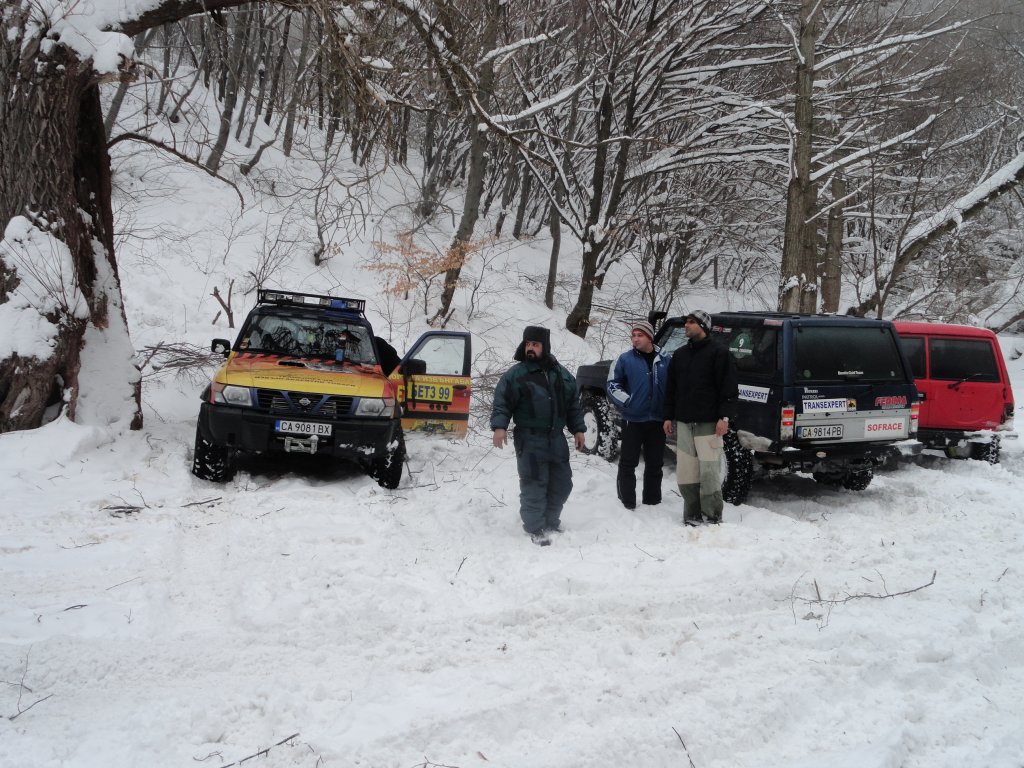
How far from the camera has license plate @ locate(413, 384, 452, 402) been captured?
28.7ft

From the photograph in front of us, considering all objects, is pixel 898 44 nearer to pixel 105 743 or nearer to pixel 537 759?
pixel 537 759

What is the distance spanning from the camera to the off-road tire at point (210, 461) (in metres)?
6.66

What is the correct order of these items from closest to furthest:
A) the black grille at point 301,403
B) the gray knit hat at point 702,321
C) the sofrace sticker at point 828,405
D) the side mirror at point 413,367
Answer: the gray knit hat at point 702,321 → the black grille at point 301,403 → the sofrace sticker at point 828,405 → the side mirror at point 413,367

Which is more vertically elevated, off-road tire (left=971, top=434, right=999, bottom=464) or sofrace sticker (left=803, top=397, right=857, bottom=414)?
sofrace sticker (left=803, top=397, right=857, bottom=414)

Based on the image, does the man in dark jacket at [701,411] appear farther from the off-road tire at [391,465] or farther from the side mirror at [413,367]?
the side mirror at [413,367]

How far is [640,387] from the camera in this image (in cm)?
667

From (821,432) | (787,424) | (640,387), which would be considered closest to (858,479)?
(821,432)

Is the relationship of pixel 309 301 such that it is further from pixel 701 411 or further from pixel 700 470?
pixel 700 470

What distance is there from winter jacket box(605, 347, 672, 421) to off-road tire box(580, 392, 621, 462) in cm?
175

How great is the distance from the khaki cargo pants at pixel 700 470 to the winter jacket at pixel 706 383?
Answer: 12 centimetres

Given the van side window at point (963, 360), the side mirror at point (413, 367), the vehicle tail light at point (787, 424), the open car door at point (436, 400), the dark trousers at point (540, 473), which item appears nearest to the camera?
the dark trousers at point (540, 473)

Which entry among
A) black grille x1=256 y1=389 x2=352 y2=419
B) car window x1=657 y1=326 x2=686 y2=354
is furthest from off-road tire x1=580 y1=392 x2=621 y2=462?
black grille x1=256 y1=389 x2=352 y2=419

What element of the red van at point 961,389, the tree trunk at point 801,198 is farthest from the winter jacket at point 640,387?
the tree trunk at point 801,198

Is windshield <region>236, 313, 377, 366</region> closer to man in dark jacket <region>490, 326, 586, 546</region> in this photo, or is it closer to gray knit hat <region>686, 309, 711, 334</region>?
man in dark jacket <region>490, 326, 586, 546</region>
